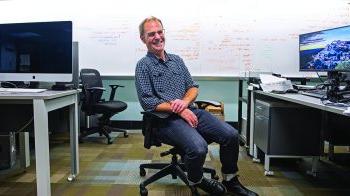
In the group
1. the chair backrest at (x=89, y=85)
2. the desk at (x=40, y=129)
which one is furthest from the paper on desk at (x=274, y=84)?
the chair backrest at (x=89, y=85)

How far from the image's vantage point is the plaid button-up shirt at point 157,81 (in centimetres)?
197

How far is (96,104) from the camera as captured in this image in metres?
3.63

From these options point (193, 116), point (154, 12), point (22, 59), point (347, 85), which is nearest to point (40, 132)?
point (22, 59)

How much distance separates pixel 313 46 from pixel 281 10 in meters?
1.51

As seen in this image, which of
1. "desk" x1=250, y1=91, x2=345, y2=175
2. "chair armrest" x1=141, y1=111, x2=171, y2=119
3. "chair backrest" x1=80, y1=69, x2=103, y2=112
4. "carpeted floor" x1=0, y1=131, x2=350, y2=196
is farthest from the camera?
"chair backrest" x1=80, y1=69, x2=103, y2=112

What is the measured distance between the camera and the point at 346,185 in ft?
7.75

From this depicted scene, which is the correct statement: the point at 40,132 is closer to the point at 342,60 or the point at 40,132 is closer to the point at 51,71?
the point at 51,71

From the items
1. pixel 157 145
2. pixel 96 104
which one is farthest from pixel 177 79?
pixel 96 104

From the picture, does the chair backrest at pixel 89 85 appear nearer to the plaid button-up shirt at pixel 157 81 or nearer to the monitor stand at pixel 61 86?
the monitor stand at pixel 61 86

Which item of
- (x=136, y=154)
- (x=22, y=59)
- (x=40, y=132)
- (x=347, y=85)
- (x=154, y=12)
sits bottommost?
(x=136, y=154)

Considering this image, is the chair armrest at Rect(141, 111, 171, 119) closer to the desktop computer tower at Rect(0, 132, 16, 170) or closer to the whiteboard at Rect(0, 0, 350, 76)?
the desktop computer tower at Rect(0, 132, 16, 170)

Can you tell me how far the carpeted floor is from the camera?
2.21 m

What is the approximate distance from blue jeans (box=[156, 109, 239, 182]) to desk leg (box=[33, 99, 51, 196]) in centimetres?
66

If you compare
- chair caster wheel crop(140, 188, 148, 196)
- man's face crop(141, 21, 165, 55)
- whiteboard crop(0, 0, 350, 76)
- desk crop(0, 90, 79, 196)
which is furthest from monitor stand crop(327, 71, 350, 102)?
whiteboard crop(0, 0, 350, 76)
